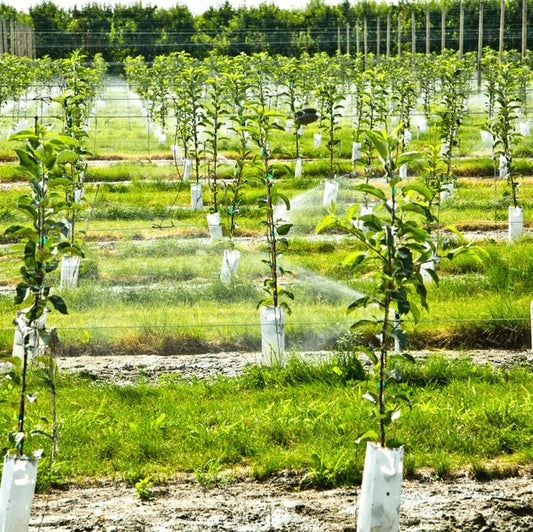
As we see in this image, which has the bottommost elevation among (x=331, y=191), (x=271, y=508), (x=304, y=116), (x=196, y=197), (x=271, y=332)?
(x=271, y=508)

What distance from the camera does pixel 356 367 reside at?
292 inches

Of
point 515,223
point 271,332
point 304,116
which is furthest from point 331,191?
point 271,332

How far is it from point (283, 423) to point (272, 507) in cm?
114

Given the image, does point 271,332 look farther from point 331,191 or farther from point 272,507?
point 331,191

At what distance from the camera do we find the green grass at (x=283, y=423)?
228 inches

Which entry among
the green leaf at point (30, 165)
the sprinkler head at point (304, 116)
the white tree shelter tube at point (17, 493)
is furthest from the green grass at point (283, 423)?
the sprinkler head at point (304, 116)

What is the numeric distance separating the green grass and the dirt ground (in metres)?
0.14

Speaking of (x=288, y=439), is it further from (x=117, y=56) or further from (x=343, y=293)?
(x=117, y=56)

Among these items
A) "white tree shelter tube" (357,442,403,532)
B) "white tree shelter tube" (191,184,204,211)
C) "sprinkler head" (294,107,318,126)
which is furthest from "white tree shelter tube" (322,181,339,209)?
"white tree shelter tube" (357,442,403,532)

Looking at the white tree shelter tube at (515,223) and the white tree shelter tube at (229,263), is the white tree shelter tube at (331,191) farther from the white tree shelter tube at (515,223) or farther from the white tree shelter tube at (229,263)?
the white tree shelter tube at (229,263)

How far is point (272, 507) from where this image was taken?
524 cm

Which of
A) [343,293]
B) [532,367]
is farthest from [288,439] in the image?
[343,293]

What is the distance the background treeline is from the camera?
1693 inches

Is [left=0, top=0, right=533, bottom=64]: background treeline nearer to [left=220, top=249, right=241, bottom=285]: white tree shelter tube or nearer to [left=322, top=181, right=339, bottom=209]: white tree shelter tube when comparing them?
[left=322, top=181, right=339, bottom=209]: white tree shelter tube
